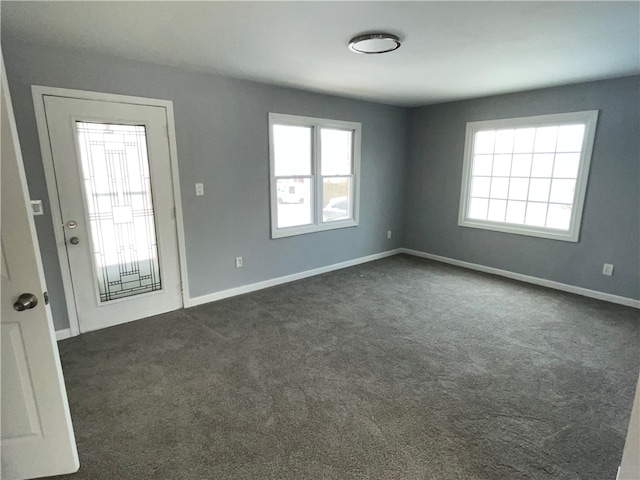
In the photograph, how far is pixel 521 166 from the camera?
4.45 metres

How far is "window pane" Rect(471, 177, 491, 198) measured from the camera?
4.81m

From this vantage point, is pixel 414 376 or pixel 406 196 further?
pixel 406 196

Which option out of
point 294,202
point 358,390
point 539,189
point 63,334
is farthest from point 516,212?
point 63,334

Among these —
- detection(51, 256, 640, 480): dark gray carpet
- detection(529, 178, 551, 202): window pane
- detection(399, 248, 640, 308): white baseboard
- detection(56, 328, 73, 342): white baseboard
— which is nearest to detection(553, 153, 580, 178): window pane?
detection(529, 178, 551, 202): window pane

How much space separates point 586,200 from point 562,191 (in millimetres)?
291

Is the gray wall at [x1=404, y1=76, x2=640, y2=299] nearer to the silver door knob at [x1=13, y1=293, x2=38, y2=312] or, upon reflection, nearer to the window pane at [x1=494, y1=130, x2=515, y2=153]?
the window pane at [x1=494, y1=130, x2=515, y2=153]

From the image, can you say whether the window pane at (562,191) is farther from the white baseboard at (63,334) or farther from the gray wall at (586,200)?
the white baseboard at (63,334)

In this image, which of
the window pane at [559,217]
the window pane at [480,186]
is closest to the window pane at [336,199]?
the window pane at [480,186]

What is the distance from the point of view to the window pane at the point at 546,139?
411cm

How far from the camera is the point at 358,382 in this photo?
2.37 m

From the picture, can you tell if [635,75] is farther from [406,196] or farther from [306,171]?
[306,171]

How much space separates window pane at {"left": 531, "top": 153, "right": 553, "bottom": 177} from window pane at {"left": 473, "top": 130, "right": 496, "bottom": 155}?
1.97 ft

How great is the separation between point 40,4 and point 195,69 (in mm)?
1394

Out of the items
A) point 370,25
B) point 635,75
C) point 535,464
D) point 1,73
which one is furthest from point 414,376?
point 635,75
